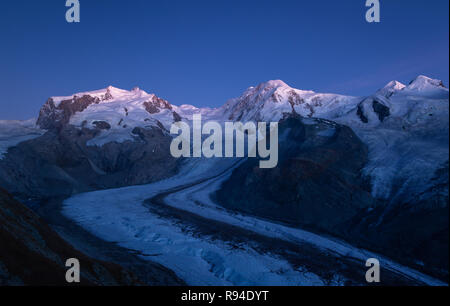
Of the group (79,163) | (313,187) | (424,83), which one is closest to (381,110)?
(313,187)

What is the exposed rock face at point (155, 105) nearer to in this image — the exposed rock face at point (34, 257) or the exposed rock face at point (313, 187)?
the exposed rock face at point (313, 187)

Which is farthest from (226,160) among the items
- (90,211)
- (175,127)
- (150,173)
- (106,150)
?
(175,127)

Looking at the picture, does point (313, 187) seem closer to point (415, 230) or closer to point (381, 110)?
point (415, 230)

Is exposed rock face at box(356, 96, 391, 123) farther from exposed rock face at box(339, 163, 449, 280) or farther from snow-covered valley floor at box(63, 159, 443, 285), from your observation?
snow-covered valley floor at box(63, 159, 443, 285)

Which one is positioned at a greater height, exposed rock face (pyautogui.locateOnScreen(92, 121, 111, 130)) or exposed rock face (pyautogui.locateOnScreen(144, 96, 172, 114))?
exposed rock face (pyautogui.locateOnScreen(144, 96, 172, 114))

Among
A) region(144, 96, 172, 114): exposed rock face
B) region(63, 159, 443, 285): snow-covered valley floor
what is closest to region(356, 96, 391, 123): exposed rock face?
region(63, 159, 443, 285): snow-covered valley floor

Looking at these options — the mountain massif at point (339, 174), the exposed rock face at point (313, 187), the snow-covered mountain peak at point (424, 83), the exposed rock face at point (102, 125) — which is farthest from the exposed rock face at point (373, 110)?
the exposed rock face at point (102, 125)
